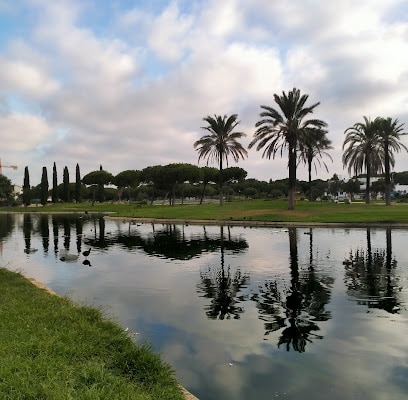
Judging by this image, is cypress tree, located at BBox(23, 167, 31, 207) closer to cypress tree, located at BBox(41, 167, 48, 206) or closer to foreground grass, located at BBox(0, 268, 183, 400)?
cypress tree, located at BBox(41, 167, 48, 206)

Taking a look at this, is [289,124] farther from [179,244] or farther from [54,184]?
[54,184]

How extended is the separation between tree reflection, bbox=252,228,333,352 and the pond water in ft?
0.11

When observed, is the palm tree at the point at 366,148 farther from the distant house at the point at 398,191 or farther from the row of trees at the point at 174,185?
the distant house at the point at 398,191

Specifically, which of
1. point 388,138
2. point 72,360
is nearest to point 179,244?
point 72,360

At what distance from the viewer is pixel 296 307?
436 inches

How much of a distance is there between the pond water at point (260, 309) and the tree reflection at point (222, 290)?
0.11 feet

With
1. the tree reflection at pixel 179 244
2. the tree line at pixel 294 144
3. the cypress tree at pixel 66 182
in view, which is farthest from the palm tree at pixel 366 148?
the cypress tree at pixel 66 182

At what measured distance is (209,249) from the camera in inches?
901

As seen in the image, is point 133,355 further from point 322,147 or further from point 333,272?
point 322,147

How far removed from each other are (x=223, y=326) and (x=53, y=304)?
14.0ft

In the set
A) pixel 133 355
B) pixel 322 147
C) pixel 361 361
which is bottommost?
pixel 361 361

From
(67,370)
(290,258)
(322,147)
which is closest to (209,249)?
(290,258)

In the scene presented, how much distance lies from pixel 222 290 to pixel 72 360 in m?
7.58

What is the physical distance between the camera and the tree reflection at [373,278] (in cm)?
1158
